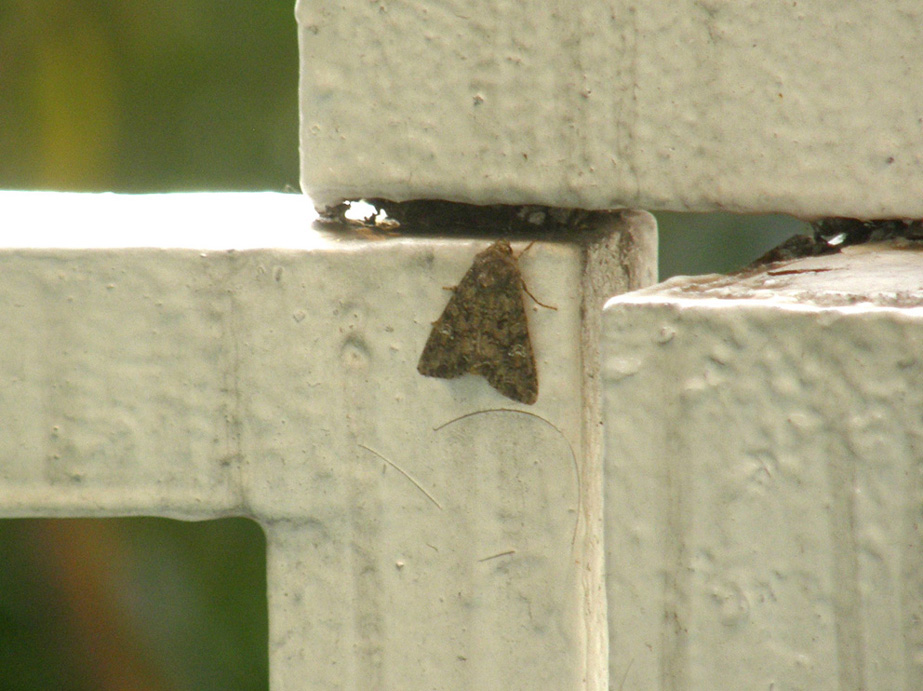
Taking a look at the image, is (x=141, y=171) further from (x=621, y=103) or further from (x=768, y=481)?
(x=768, y=481)

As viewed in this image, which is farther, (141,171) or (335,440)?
(141,171)

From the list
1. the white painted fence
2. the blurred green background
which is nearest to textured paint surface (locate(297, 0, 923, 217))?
the white painted fence

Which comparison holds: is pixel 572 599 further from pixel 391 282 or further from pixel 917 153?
pixel 917 153

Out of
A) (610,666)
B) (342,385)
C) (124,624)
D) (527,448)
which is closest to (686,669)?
(610,666)

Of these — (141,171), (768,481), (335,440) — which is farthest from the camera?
(141,171)

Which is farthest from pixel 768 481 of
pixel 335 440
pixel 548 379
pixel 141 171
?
pixel 141 171

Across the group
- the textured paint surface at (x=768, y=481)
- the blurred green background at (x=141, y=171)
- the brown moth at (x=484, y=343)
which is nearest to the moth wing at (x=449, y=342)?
the brown moth at (x=484, y=343)

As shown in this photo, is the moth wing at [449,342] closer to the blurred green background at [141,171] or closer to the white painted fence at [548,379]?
the white painted fence at [548,379]
